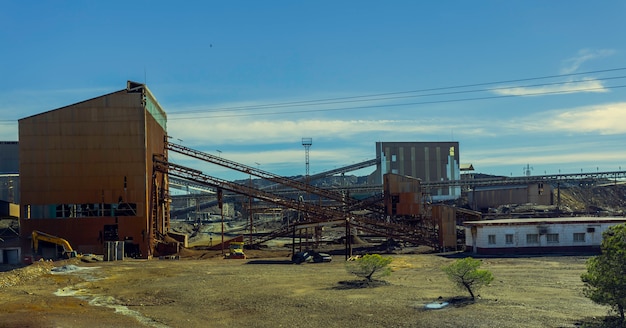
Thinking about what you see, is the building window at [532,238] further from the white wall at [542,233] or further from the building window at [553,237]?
the building window at [553,237]

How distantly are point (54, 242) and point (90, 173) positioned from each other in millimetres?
6844

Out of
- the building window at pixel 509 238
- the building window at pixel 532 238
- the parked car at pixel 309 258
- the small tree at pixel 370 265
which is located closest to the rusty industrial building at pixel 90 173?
the parked car at pixel 309 258

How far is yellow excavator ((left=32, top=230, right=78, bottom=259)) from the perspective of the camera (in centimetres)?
4407

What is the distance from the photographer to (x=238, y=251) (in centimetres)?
4728

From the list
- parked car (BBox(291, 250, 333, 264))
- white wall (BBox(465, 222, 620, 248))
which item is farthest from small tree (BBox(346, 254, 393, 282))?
white wall (BBox(465, 222, 620, 248))

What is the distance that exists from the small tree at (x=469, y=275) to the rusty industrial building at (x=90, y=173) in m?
32.1

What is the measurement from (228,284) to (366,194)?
69.6m

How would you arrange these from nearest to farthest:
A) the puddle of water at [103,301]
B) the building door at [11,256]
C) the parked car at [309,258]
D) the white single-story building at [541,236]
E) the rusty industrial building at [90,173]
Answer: the puddle of water at [103,301], the parked car at [309,258], the building door at [11,256], the white single-story building at [541,236], the rusty industrial building at [90,173]

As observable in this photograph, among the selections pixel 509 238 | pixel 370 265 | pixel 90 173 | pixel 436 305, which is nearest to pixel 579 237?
pixel 509 238

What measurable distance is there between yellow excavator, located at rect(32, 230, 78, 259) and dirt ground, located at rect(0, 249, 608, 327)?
5.53 meters

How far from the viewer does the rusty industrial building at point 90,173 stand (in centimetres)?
4794

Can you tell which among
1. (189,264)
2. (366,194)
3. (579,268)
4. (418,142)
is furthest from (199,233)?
(579,268)

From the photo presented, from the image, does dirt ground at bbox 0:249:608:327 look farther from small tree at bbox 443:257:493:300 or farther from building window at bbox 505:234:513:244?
building window at bbox 505:234:513:244

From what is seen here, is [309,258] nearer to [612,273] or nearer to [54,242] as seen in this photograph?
[54,242]
